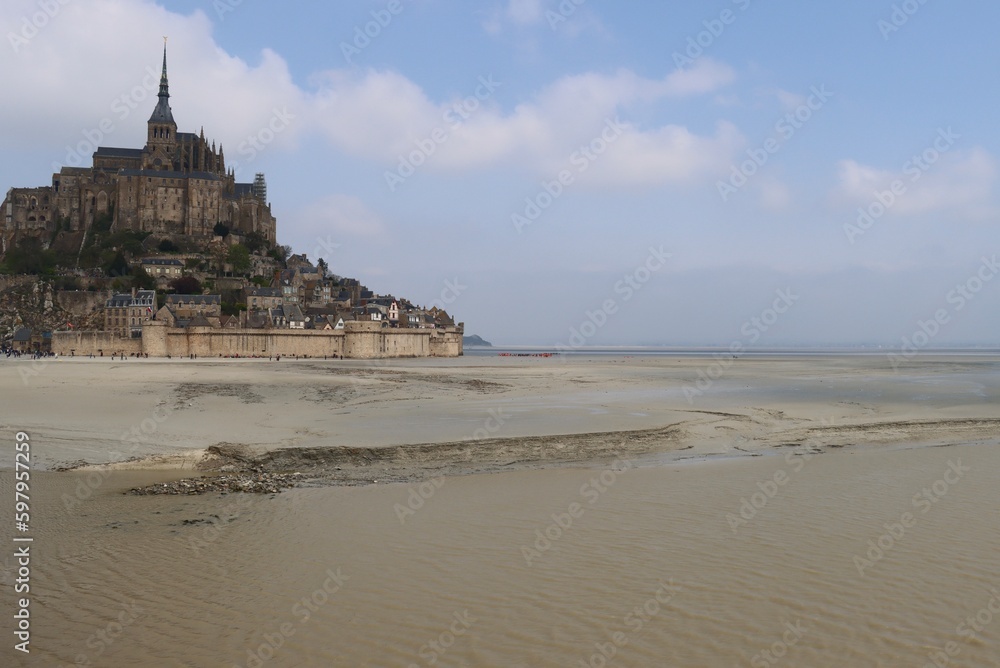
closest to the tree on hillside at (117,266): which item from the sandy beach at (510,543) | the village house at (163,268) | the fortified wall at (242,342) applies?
the village house at (163,268)

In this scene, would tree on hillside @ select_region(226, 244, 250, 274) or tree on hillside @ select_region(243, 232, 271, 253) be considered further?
tree on hillside @ select_region(243, 232, 271, 253)

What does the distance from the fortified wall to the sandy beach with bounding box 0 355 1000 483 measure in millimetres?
31604

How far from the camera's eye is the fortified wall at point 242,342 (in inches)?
2479

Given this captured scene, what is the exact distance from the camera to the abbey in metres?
94.7

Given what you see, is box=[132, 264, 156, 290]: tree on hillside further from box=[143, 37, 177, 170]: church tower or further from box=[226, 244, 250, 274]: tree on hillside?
box=[143, 37, 177, 170]: church tower

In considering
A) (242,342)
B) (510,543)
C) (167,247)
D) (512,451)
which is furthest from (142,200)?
(510,543)

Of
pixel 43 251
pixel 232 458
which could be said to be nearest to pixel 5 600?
pixel 232 458

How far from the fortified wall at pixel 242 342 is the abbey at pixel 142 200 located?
33909 millimetres

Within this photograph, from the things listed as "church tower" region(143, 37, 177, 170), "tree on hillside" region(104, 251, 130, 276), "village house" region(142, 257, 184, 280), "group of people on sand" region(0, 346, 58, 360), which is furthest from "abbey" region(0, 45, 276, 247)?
"group of people on sand" region(0, 346, 58, 360)

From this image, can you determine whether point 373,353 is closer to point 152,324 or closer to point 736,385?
point 152,324

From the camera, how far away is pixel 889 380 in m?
38.9

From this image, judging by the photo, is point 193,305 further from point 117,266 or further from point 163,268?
point 117,266

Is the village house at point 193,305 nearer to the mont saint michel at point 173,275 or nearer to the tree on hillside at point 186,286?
the mont saint michel at point 173,275

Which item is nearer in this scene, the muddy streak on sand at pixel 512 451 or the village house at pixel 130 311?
the muddy streak on sand at pixel 512 451
